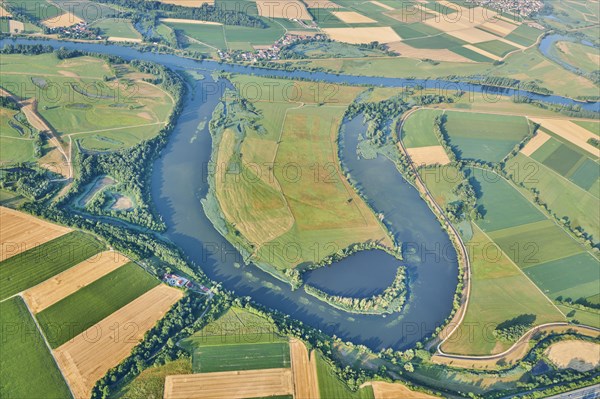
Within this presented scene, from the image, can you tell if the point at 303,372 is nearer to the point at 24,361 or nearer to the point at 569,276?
the point at 24,361

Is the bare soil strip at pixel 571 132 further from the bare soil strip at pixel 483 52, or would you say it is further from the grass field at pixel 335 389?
the grass field at pixel 335 389

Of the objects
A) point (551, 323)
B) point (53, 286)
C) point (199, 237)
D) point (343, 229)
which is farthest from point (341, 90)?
point (53, 286)

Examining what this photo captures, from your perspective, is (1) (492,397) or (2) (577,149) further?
(2) (577,149)

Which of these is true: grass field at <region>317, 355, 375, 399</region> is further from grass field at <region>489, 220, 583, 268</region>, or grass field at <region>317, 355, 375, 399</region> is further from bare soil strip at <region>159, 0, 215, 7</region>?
bare soil strip at <region>159, 0, 215, 7</region>

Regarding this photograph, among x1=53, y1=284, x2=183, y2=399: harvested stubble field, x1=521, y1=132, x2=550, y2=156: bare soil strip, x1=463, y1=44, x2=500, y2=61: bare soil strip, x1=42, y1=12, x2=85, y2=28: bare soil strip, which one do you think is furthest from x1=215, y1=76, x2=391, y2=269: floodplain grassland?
x1=42, y1=12, x2=85, y2=28: bare soil strip

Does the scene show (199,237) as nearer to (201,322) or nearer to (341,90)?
(201,322)

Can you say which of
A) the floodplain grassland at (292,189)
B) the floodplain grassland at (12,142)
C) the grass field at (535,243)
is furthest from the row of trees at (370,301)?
the floodplain grassland at (12,142)

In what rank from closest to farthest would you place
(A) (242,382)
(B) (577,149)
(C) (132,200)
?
(A) (242,382)
(C) (132,200)
(B) (577,149)
